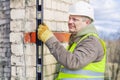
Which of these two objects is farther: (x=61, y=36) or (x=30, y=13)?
(x=61, y=36)

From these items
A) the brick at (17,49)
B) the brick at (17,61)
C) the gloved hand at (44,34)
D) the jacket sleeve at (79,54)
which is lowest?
the brick at (17,61)

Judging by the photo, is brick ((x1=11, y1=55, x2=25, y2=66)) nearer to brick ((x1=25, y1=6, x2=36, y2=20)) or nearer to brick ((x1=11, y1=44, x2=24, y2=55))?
brick ((x1=11, y1=44, x2=24, y2=55))

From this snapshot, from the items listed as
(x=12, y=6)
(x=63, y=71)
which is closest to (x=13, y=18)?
(x=12, y=6)

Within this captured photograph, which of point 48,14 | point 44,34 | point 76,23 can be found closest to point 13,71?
point 48,14

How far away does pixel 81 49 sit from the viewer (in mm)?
2863

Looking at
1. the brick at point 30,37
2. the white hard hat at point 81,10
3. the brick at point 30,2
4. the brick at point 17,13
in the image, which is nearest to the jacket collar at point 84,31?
the white hard hat at point 81,10

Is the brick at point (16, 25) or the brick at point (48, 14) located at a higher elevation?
the brick at point (48, 14)

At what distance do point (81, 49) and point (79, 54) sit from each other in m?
0.05

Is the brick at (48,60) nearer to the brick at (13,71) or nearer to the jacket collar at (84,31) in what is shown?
the brick at (13,71)

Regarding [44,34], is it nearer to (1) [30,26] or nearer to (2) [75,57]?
(2) [75,57]

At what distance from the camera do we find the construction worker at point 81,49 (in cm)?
286

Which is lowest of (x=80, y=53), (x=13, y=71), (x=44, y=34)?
(x=13, y=71)

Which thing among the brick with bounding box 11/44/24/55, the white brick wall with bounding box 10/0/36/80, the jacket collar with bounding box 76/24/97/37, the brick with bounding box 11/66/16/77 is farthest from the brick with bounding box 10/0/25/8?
the jacket collar with bounding box 76/24/97/37

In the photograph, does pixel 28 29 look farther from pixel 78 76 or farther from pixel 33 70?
pixel 78 76
